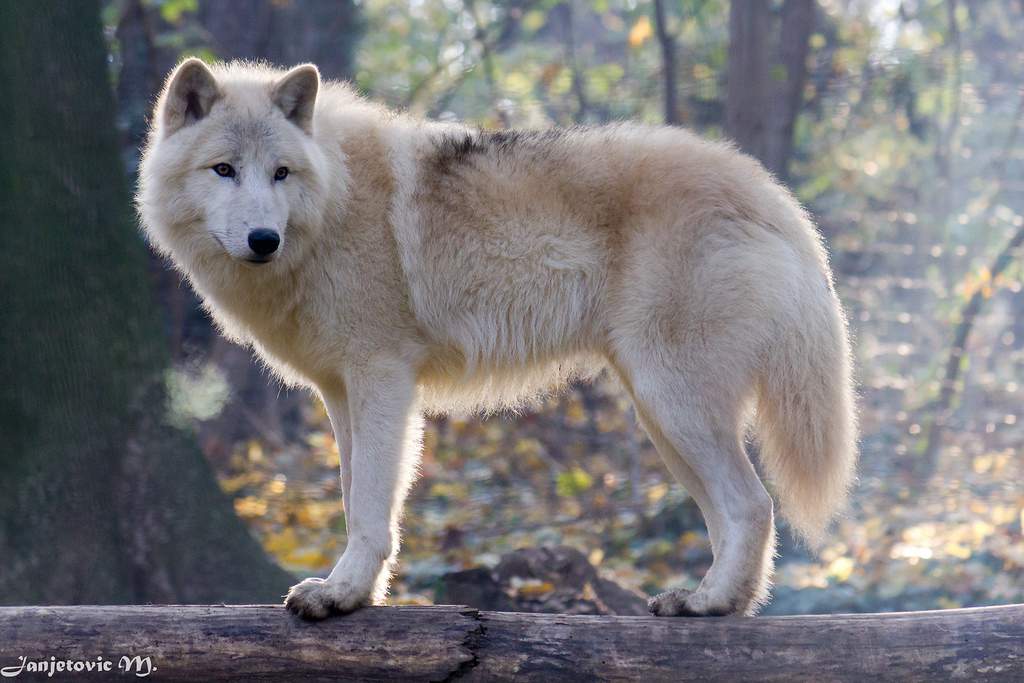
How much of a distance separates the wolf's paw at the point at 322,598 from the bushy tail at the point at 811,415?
1.68 m

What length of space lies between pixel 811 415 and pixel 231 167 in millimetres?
2381

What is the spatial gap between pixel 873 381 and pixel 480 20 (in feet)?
17.6

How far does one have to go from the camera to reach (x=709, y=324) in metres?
3.54

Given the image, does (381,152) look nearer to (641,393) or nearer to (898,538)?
(641,393)

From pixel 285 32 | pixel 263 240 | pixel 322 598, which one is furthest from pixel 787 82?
pixel 322 598

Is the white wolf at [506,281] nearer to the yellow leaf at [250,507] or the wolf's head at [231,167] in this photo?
the wolf's head at [231,167]

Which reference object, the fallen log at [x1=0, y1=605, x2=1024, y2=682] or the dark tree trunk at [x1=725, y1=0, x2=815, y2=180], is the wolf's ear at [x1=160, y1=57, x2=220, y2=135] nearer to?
the fallen log at [x1=0, y1=605, x2=1024, y2=682]

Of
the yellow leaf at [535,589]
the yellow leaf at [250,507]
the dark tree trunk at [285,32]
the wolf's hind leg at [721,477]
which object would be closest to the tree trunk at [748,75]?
the yellow leaf at [535,589]

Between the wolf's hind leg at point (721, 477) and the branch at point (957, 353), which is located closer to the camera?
the wolf's hind leg at point (721, 477)

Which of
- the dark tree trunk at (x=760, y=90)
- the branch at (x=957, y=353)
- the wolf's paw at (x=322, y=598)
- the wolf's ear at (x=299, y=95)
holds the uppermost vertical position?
the wolf's ear at (x=299, y=95)

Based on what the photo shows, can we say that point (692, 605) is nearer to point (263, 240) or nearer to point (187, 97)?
point (263, 240)

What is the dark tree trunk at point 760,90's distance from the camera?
716 centimetres

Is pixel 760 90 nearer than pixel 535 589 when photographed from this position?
No

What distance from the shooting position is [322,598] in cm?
321
